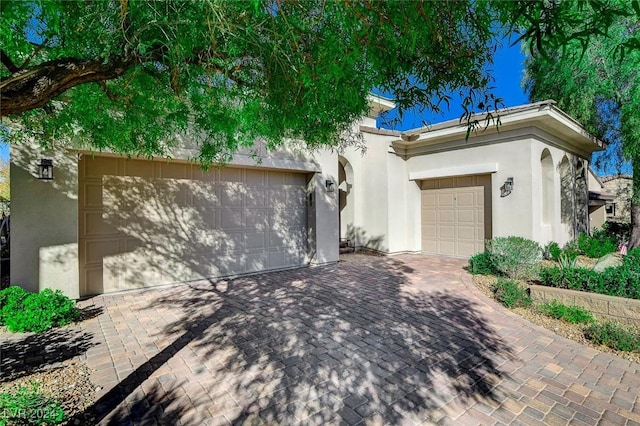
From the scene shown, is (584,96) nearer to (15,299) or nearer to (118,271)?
(118,271)

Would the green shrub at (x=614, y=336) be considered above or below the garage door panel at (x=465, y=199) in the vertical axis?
below

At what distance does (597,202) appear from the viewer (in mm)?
15188

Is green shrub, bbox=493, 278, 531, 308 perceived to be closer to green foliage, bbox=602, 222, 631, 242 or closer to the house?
the house

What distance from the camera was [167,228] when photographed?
24.1 ft

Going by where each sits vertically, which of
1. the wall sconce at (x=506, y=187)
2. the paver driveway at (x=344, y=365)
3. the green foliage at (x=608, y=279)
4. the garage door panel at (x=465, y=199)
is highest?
the wall sconce at (x=506, y=187)

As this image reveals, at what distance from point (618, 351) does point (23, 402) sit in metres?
6.87

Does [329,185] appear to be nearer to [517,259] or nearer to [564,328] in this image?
[517,259]

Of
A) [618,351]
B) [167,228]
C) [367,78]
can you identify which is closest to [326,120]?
[367,78]

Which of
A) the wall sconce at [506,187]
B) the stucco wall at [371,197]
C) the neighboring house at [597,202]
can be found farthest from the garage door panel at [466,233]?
the neighboring house at [597,202]

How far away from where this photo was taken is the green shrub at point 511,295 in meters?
5.88

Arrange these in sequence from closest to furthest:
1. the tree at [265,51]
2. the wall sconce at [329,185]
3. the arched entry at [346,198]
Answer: the tree at [265,51], the wall sconce at [329,185], the arched entry at [346,198]

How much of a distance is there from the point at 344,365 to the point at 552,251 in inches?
353

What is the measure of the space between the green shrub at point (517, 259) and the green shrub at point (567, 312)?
1888 mm

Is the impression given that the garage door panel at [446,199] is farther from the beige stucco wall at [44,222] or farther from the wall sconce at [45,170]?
the wall sconce at [45,170]
